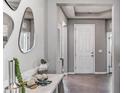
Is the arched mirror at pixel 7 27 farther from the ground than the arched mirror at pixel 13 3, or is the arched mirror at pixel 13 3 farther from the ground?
the arched mirror at pixel 13 3

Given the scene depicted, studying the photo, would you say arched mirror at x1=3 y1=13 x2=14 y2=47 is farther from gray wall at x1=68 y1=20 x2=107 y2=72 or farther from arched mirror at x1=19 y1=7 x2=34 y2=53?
gray wall at x1=68 y1=20 x2=107 y2=72

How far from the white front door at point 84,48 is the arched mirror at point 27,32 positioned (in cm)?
712

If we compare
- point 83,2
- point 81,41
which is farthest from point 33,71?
point 81,41

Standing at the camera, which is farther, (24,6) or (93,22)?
(93,22)

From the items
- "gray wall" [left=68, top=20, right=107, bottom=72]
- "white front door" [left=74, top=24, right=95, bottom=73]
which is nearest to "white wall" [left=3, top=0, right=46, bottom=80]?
"gray wall" [left=68, top=20, right=107, bottom=72]

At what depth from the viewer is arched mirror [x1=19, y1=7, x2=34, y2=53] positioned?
3097 mm

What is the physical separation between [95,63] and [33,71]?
282 inches

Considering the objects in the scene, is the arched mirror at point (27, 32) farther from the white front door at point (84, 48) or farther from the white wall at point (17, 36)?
the white front door at point (84, 48)

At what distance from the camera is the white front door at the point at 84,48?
10664 millimetres

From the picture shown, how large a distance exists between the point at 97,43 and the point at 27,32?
7.56 metres

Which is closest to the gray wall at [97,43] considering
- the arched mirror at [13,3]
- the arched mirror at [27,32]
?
the arched mirror at [27,32]

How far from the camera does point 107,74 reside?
34.3ft

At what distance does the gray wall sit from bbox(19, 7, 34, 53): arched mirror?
6.99m

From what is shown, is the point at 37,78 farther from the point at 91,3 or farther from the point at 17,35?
the point at 91,3
